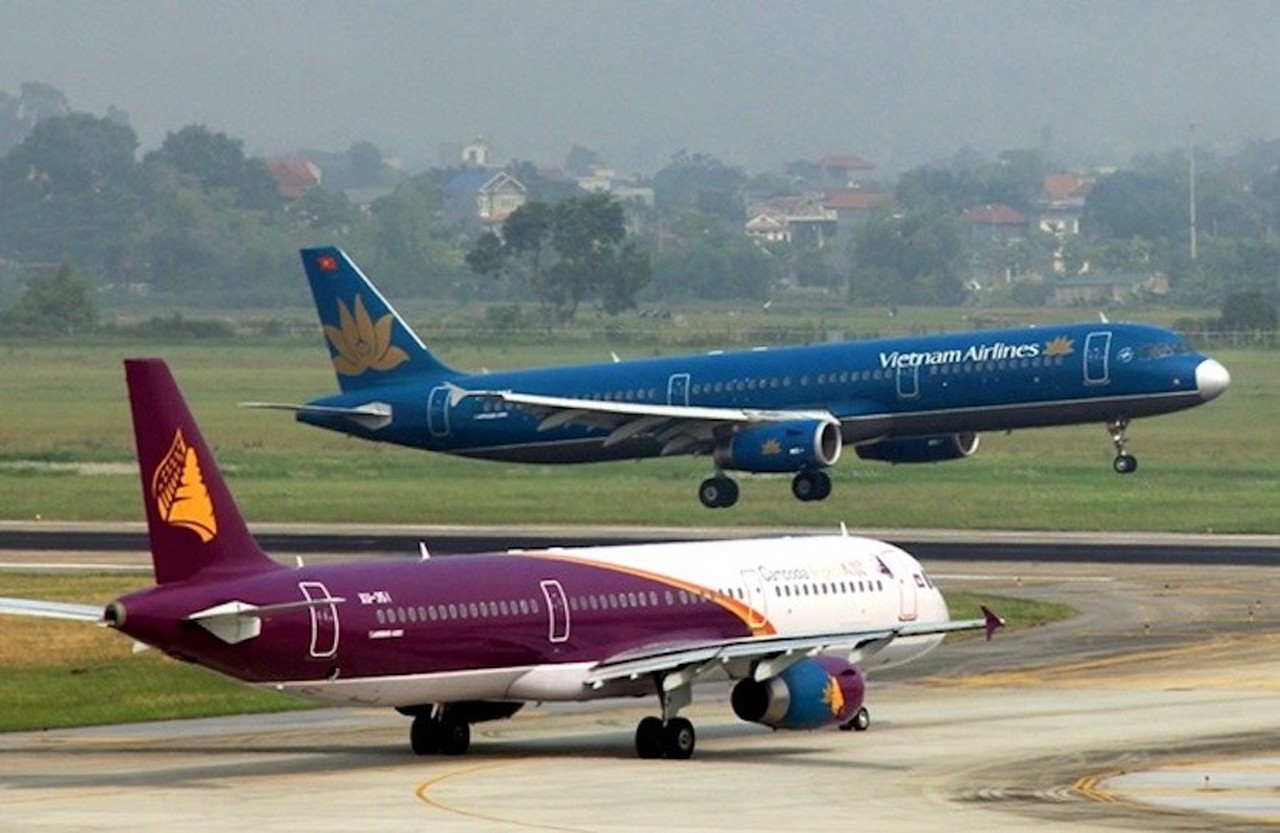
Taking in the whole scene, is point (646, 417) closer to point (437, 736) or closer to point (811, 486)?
point (811, 486)

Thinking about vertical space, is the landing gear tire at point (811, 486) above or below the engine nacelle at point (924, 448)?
below

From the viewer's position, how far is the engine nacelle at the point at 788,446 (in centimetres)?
9181

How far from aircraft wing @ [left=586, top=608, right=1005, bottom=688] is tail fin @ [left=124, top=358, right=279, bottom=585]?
235 inches

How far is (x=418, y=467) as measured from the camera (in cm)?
11369

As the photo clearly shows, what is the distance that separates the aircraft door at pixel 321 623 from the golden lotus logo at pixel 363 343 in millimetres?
51999

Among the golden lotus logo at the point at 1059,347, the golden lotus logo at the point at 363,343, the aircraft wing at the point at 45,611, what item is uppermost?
the golden lotus logo at the point at 363,343

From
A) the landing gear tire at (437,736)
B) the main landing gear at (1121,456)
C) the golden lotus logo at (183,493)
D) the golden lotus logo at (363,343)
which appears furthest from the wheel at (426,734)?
the golden lotus logo at (363,343)

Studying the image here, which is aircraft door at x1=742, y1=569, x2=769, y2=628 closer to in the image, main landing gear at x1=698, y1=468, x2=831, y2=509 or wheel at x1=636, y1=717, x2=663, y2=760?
wheel at x1=636, y1=717, x2=663, y2=760

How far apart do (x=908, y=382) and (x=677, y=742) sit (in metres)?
44.6

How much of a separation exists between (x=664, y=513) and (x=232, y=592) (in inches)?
2095

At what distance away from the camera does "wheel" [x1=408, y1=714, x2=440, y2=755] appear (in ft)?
162

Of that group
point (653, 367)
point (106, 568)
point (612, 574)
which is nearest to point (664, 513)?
point (653, 367)

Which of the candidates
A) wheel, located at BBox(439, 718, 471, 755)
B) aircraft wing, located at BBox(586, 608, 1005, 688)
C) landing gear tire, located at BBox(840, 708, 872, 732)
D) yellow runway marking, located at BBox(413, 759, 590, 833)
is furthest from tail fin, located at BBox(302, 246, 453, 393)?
yellow runway marking, located at BBox(413, 759, 590, 833)

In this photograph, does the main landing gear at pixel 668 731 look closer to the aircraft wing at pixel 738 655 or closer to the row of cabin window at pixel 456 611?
the aircraft wing at pixel 738 655
